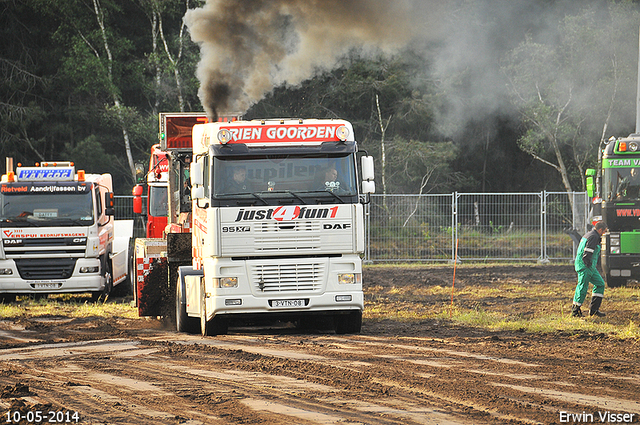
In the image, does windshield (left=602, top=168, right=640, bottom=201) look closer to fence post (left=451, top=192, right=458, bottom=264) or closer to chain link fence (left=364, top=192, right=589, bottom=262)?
chain link fence (left=364, top=192, right=589, bottom=262)

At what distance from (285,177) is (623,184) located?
1233 centimetres

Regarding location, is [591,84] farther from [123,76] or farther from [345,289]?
[345,289]

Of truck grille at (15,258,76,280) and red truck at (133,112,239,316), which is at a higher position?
red truck at (133,112,239,316)

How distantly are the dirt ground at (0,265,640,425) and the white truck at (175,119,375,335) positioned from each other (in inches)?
29.1

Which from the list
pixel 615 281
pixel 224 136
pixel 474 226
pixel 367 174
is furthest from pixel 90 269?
pixel 474 226

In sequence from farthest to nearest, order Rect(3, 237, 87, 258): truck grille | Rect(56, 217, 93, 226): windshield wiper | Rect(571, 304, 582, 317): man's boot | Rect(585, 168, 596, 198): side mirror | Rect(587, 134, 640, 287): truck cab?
Rect(585, 168, 596, 198): side mirror, Rect(587, 134, 640, 287): truck cab, Rect(56, 217, 93, 226): windshield wiper, Rect(3, 237, 87, 258): truck grille, Rect(571, 304, 582, 317): man's boot

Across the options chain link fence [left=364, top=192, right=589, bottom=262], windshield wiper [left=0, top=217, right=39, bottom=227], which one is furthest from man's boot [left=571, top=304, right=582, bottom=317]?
chain link fence [left=364, top=192, right=589, bottom=262]

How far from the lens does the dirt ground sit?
24.4ft

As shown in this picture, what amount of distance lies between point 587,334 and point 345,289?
3.83 meters

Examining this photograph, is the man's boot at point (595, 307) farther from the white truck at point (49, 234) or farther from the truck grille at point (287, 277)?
the white truck at point (49, 234)

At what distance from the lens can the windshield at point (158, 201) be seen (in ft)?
70.5

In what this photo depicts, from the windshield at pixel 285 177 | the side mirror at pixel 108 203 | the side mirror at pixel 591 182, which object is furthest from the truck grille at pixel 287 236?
the side mirror at pixel 591 182

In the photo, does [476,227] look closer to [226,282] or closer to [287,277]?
[287,277]

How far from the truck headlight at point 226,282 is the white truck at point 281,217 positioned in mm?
14
